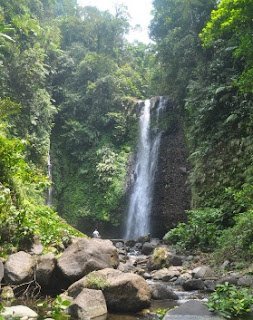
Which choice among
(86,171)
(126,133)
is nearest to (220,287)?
(86,171)

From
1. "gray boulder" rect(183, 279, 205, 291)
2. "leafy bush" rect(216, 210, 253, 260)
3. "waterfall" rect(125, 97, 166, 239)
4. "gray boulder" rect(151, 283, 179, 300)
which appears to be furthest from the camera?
"waterfall" rect(125, 97, 166, 239)

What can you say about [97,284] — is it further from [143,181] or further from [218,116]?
[143,181]

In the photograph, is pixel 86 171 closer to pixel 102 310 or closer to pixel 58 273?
pixel 58 273

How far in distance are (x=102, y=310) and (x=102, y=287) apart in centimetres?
41

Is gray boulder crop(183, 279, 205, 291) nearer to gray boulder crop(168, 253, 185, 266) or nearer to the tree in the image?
gray boulder crop(168, 253, 185, 266)

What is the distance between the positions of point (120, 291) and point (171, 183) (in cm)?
1274

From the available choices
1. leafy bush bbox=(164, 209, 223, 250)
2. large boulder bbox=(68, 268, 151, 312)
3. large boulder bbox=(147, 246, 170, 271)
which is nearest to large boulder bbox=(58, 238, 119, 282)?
large boulder bbox=(68, 268, 151, 312)

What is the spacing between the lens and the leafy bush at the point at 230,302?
4359 mm

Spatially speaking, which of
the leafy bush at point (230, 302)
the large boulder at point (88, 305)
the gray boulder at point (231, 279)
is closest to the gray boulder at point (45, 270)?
the large boulder at point (88, 305)

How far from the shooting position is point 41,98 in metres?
18.0

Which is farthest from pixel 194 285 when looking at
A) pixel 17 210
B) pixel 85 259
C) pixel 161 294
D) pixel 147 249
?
pixel 147 249

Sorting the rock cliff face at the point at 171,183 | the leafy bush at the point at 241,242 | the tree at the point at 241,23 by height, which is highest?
the tree at the point at 241,23

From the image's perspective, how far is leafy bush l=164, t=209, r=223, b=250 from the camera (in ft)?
Answer: 34.1

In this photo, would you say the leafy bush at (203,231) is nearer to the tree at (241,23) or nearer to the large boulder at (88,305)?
the tree at (241,23)
